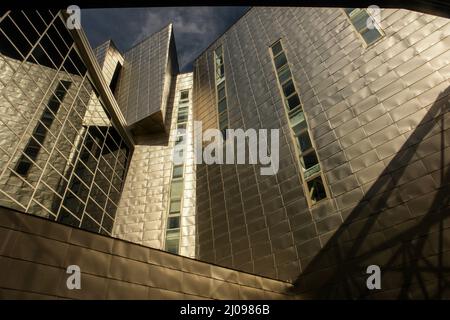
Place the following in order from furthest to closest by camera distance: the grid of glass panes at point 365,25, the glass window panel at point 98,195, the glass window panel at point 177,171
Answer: the glass window panel at point 177,171 < the glass window panel at point 98,195 < the grid of glass panes at point 365,25

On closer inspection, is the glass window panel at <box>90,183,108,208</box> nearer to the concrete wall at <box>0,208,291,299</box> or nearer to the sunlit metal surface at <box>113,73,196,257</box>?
the sunlit metal surface at <box>113,73,196,257</box>

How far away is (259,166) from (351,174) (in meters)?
6.97

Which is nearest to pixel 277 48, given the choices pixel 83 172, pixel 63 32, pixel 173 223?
pixel 173 223

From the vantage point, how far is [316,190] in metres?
18.1

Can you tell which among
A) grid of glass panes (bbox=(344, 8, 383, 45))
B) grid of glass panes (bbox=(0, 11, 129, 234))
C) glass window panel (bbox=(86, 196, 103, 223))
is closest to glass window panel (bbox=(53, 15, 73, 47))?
grid of glass panes (bbox=(0, 11, 129, 234))

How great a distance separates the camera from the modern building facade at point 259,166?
13680 mm

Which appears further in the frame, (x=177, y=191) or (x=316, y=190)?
(x=177, y=191)

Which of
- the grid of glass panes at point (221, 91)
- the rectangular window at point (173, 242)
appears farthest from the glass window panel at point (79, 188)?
the grid of glass panes at point (221, 91)

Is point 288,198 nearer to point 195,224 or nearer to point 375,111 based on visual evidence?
point 375,111

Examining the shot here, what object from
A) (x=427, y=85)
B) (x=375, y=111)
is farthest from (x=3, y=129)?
(x=427, y=85)

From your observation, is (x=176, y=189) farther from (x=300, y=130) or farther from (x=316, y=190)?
(x=316, y=190)

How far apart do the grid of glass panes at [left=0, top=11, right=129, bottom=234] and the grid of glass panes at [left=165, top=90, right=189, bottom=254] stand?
526cm

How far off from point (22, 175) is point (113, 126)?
1245 centimetres

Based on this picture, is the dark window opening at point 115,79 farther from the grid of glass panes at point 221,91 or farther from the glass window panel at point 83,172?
the glass window panel at point 83,172
